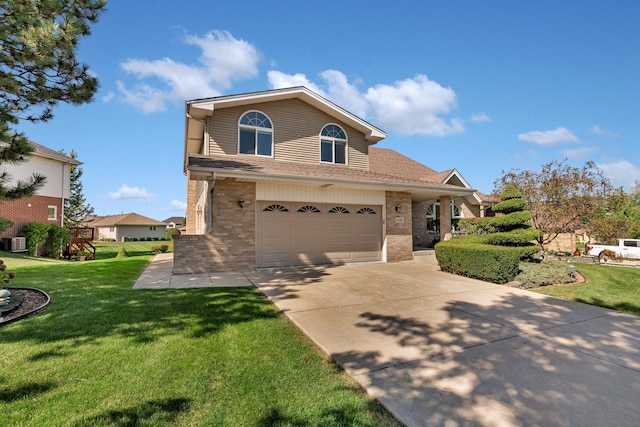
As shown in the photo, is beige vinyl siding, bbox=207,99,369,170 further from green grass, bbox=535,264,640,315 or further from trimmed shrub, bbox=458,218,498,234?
green grass, bbox=535,264,640,315

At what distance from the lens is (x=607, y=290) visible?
7688 millimetres

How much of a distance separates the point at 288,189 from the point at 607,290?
9.65 metres

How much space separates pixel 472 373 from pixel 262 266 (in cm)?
826

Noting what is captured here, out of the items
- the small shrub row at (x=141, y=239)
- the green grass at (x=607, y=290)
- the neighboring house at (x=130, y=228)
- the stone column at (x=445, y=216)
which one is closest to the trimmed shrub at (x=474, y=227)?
the stone column at (x=445, y=216)

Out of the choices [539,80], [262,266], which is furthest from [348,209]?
[539,80]

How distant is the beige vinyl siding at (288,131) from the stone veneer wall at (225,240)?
7.89 feet

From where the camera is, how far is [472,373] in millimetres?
3281

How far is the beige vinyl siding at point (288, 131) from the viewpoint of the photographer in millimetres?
11594

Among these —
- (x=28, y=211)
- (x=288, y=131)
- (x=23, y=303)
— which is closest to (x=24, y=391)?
(x=23, y=303)

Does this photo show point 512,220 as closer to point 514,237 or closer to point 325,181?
point 514,237

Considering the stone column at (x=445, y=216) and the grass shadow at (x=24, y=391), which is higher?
the stone column at (x=445, y=216)

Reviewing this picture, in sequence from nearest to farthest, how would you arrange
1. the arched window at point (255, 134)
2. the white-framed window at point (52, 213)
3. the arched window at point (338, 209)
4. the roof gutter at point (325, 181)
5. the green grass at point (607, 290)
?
the green grass at point (607, 290) < the roof gutter at point (325, 181) < the arched window at point (338, 209) < the arched window at point (255, 134) < the white-framed window at point (52, 213)

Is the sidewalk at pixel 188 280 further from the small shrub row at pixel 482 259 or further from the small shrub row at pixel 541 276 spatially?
the small shrub row at pixel 541 276

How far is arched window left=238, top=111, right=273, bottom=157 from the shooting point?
39.4ft
